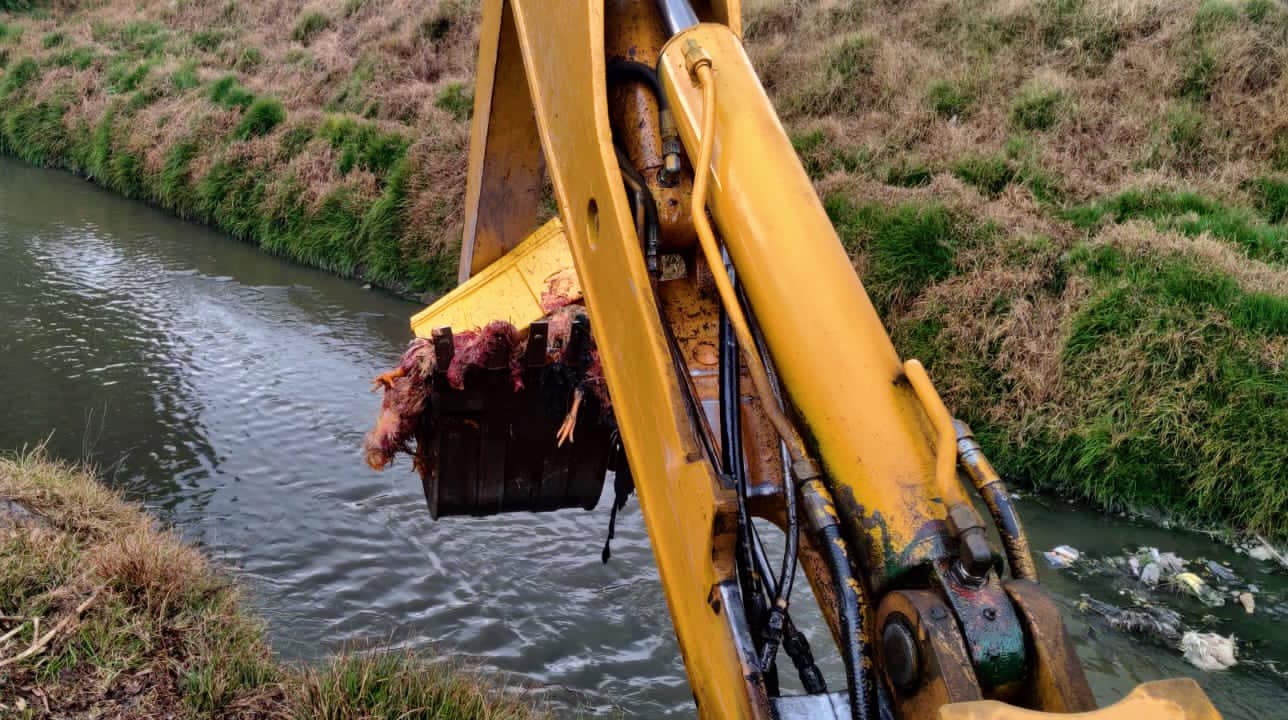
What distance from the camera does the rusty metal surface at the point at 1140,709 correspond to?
1277mm

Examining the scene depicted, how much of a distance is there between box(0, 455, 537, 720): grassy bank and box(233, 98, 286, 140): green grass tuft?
9927 millimetres

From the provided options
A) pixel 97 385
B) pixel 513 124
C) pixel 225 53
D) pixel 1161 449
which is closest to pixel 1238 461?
pixel 1161 449

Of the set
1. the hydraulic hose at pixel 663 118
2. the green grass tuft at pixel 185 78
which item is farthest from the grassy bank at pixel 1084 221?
the green grass tuft at pixel 185 78

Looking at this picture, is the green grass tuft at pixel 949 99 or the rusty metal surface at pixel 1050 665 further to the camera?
the green grass tuft at pixel 949 99

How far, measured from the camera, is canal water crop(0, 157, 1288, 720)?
445 centimetres

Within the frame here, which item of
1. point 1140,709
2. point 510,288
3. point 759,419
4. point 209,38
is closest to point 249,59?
point 209,38

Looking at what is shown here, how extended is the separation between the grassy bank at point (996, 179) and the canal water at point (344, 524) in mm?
650

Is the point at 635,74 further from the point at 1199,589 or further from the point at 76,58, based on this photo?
the point at 76,58

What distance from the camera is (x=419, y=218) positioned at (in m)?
10.2

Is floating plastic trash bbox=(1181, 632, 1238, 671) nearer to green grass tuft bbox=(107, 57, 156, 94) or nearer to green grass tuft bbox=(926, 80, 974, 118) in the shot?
green grass tuft bbox=(926, 80, 974, 118)

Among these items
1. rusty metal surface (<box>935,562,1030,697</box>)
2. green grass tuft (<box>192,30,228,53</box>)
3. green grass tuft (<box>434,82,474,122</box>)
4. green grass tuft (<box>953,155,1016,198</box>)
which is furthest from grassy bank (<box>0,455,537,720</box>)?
green grass tuft (<box>192,30,228,53</box>)

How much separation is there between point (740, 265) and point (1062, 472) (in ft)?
16.4

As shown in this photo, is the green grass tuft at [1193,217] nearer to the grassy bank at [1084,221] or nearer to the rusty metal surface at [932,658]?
the grassy bank at [1084,221]

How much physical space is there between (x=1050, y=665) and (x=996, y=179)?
7.28 m
